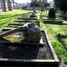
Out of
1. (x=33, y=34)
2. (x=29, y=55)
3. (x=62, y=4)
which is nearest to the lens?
(x=29, y=55)

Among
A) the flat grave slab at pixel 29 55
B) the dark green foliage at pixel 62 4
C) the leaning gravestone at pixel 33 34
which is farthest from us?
the dark green foliage at pixel 62 4

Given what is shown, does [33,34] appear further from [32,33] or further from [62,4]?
[62,4]

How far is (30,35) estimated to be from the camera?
8.09 metres

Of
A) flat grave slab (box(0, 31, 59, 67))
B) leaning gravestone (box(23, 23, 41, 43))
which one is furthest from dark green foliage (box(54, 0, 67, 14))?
leaning gravestone (box(23, 23, 41, 43))

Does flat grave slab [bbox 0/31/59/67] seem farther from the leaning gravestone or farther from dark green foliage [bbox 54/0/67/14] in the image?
dark green foliage [bbox 54/0/67/14]

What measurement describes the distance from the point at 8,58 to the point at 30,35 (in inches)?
79.5

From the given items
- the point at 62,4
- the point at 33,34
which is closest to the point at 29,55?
the point at 33,34

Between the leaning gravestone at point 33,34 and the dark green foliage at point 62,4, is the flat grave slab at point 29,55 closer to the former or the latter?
the leaning gravestone at point 33,34

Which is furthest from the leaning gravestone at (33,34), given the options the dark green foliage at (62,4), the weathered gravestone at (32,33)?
the dark green foliage at (62,4)

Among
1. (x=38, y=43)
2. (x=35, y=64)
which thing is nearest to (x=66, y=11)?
(x=38, y=43)

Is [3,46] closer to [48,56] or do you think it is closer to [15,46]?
[15,46]

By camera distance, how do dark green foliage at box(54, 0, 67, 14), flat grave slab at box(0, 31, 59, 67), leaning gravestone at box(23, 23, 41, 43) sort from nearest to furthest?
flat grave slab at box(0, 31, 59, 67), leaning gravestone at box(23, 23, 41, 43), dark green foliage at box(54, 0, 67, 14)

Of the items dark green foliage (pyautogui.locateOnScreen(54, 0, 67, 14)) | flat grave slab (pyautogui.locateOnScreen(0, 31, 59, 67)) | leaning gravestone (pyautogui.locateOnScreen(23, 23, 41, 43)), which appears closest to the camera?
flat grave slab (pyautogui.locateOnScreen(0, 31, 59, 67))

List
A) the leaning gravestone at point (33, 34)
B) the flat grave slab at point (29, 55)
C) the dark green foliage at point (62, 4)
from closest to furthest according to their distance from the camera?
1. the flat grave slab at point (29, 55)
2. the leaning gravestone at point (33, 34)
3. the dark green foliage at point (62, 4)
